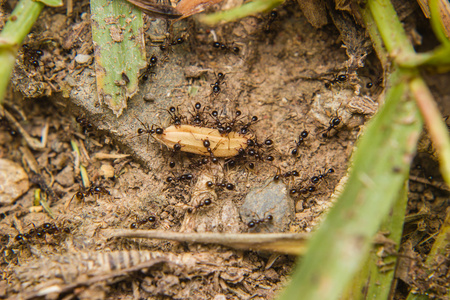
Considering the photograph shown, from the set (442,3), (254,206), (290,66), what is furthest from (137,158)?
(442,3)

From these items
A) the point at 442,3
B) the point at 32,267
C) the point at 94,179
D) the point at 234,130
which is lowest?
the point at 32,267

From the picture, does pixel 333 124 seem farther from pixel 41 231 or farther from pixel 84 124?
pixel 41 231

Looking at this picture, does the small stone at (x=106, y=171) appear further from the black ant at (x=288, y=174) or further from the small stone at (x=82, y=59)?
the black ant at (x=288, y=174)

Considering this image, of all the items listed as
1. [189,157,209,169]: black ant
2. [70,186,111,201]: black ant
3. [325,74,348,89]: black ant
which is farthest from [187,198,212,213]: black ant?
[325,74,348,89]: black ant

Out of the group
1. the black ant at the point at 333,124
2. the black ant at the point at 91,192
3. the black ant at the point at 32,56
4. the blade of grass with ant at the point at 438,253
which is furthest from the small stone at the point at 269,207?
the black ant at the point at 32,56

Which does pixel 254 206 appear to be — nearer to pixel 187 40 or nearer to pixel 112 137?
pixel 112 137

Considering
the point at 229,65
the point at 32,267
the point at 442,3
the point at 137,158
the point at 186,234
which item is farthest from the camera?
the point at 229,65

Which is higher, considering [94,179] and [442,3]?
[442,3]
